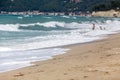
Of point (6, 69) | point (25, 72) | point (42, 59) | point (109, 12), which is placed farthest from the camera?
point (109, 12)

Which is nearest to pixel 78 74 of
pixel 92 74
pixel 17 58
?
pixel 92 74

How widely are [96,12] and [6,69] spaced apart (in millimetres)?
149637

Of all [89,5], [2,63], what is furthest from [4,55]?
[89,5]

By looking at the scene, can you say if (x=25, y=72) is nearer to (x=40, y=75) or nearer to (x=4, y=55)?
(x=40, y=75)

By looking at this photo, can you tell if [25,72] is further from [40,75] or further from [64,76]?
[64,76]

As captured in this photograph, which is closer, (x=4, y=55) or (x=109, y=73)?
(x=109, y=73)

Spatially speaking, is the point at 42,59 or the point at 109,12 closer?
the point at 42,59

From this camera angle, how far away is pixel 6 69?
1184 centimetres

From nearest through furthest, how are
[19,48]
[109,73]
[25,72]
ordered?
[109,73], [25,72], [19,48]

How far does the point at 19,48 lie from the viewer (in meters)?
18.2

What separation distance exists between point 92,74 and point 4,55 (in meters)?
6.74

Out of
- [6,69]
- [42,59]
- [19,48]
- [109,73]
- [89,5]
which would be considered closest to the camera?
[109,73]

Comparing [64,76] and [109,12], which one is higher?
[64,76]

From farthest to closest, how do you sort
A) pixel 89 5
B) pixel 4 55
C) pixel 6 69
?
pixel 89 5
pixel 4 55
pixel 6 69
